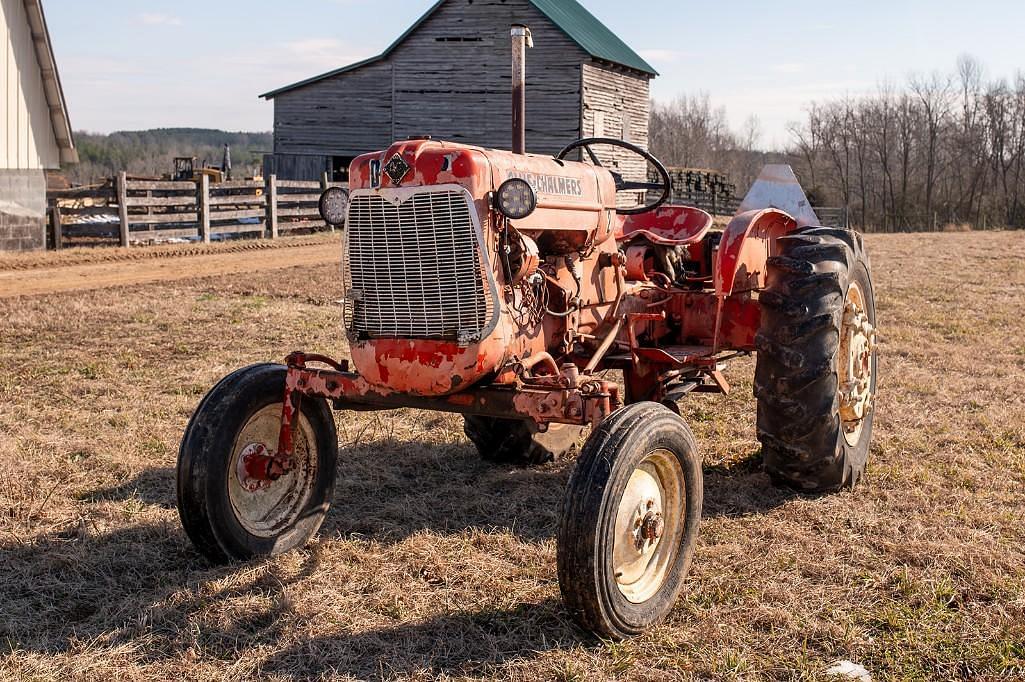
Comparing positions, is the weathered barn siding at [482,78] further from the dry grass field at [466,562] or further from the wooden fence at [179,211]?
the dry grass field at [466,562]

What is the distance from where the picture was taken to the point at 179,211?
19.8 m

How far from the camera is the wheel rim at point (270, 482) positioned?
4.07 meters

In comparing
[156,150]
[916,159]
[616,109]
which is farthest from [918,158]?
[156,150]

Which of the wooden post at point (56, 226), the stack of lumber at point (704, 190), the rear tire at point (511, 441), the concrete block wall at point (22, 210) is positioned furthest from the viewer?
the stack of lumber at point (704, 190)

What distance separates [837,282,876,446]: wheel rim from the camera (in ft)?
16.8

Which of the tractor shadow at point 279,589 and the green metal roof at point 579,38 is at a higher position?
the green metal roof at point 579,38

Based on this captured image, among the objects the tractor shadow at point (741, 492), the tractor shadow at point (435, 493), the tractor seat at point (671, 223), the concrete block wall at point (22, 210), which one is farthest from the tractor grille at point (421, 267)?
the concrete block wall at point (22, 210)

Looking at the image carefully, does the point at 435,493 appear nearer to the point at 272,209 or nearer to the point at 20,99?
the point at 20,99

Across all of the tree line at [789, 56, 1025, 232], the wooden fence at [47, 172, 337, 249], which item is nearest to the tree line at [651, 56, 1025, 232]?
the tree line at [789, 56, 1025, 232]

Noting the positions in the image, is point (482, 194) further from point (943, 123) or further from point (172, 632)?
point (943, 123)

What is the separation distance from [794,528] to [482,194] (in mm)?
2158

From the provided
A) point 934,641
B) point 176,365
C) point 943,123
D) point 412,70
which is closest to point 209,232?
point 412,70

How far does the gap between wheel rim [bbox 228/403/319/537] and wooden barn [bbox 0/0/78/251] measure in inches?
541

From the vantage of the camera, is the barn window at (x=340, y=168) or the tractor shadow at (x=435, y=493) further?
the barn window at (x=340, y=168)
